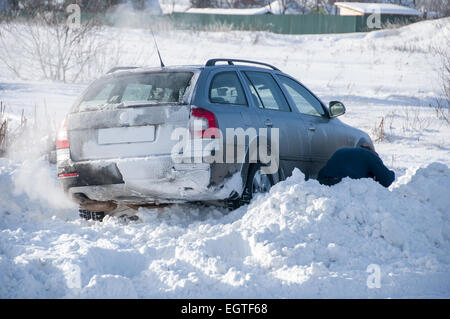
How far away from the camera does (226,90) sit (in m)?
6.41

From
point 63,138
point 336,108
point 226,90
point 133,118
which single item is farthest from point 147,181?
point 336,108

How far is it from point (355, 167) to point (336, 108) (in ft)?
5.38

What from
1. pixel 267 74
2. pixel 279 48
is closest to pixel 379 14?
pixel 279 48

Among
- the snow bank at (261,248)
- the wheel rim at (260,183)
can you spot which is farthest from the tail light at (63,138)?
the wheel rim at (260,183)

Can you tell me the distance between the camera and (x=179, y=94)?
6.11m

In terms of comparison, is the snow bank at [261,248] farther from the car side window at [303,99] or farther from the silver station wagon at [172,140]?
the car side window at [303,99]

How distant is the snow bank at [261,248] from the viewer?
4.52 metres

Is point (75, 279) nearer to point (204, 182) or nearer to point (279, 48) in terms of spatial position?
point (204, 182)

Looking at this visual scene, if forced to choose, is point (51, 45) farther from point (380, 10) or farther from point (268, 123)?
point (380, 10)

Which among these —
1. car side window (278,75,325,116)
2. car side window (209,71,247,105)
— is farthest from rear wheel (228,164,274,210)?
car side window (278,75,325,116)

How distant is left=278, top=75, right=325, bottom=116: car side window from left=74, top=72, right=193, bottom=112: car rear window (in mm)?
1755

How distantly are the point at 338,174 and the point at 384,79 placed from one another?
17978 millimetres

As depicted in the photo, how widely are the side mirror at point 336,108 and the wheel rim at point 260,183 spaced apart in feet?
5.31

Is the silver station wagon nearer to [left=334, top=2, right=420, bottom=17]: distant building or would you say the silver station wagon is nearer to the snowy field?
the snowy field
